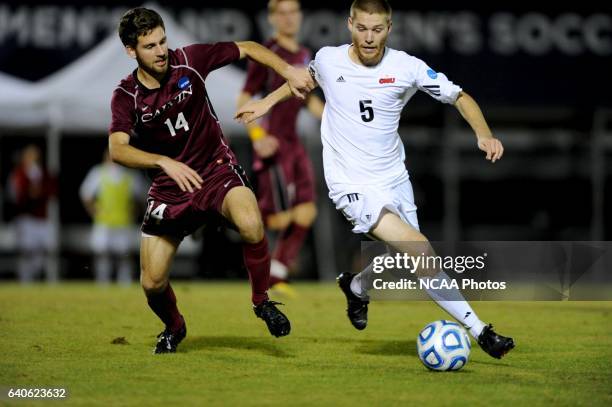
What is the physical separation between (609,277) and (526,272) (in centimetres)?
312

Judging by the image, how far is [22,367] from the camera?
7305 millimetres

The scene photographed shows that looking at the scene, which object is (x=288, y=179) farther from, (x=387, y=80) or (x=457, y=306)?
(x=457, y=306)

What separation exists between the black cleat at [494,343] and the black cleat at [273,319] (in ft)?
4.06

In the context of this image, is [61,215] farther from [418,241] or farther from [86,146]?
[418,241]

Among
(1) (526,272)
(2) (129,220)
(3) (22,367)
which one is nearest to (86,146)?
(2) (129,220)

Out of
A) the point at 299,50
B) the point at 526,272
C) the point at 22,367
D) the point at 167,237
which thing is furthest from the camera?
the point at 299,50

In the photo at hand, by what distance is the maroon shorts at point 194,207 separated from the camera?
307 inches

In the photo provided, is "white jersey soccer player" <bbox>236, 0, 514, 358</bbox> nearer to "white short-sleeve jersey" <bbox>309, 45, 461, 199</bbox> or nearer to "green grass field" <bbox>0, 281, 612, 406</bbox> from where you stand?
"white short-sleeve jersey" <bbox>309, 45, 461, 199</bbox>

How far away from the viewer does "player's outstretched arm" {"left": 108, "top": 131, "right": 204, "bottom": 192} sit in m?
7.32

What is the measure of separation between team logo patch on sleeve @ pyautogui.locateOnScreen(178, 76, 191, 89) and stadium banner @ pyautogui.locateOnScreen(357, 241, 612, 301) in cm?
177

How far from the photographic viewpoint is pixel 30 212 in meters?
18.9

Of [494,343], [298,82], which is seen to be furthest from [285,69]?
[494,343]

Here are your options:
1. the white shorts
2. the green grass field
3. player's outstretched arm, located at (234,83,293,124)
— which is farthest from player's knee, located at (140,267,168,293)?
the white shorts

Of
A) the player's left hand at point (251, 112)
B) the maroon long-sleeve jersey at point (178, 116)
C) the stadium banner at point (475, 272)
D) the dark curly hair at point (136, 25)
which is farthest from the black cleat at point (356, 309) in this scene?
the dark curly hair at point (136, 25)
